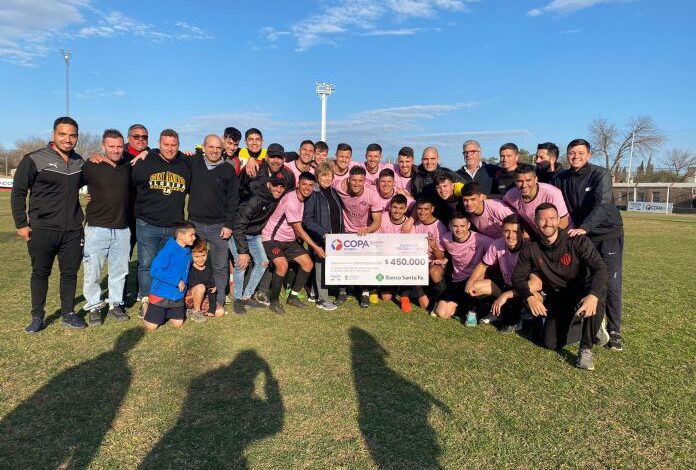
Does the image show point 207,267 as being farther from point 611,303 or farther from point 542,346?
point 611,303

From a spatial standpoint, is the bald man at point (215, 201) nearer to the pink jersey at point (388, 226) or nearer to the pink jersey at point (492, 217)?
the pink jersey at point (388, 226)

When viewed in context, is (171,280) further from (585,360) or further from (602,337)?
(602,337)

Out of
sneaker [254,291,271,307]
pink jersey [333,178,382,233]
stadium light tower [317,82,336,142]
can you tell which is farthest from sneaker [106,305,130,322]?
stadium light tower [317,82,336,142]

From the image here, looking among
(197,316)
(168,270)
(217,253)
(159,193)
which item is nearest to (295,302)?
(217,253)

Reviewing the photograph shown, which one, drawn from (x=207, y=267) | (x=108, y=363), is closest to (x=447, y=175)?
(x=207, y=267)

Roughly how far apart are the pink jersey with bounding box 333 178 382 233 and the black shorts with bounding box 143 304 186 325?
2.90 meters

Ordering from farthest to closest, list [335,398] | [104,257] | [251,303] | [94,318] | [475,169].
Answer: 1. [475,169]
2. [251,303]
3. [104,257]
4. [94,318]
5. [335,398]

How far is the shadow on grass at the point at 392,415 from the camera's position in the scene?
3154 millimetres

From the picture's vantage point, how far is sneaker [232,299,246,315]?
254 inches

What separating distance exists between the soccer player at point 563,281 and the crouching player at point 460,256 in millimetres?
1029

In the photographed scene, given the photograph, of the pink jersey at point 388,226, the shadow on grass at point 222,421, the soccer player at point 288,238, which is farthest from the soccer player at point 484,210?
the shadow on grass at point 222,421

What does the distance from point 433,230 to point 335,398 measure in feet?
12.0

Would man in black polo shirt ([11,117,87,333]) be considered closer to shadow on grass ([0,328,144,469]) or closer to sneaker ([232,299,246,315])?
shadow on grass ([0,328,144,469])

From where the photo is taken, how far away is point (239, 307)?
652 centimetres
